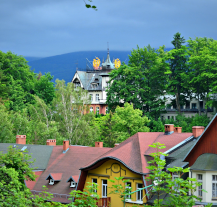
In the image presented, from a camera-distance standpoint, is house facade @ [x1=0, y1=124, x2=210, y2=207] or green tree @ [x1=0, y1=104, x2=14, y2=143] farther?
green tree @ [x1=0, y1=104, x2=14, y2=143]

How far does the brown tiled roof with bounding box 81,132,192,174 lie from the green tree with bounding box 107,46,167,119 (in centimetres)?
3544

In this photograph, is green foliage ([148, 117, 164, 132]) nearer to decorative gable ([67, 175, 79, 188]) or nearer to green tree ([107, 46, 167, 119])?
green tree ([107, 46, 167, 119])

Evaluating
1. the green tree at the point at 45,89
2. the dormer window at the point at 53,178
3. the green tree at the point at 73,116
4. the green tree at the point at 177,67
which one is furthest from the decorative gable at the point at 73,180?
the green tree at the point at 45,89

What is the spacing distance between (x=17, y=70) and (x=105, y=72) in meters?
24.8

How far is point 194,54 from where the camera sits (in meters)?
62.7

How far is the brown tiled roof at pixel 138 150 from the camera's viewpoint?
2503 centimetres

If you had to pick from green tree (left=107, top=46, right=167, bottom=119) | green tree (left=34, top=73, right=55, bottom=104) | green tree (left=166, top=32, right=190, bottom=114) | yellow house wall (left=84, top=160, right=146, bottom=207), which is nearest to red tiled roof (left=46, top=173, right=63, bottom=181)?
yellow house wall (left=84, top=160, right=146, bottom=207)

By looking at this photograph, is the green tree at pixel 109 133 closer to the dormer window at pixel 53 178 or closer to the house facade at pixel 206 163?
the dormer window at pixel 53 178

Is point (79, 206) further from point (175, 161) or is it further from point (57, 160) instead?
point (57, 160)

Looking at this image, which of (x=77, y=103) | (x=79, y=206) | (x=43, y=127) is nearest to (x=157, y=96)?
(x=77, y=103)

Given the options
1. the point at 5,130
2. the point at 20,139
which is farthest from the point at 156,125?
the point at 20,139

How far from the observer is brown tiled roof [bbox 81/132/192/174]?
985 inches

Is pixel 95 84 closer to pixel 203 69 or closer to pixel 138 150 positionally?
pixel 203 69

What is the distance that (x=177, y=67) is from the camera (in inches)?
2566
